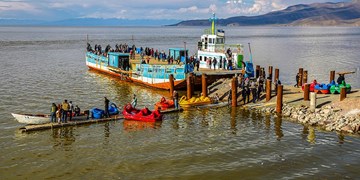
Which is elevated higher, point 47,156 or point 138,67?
point 138,67

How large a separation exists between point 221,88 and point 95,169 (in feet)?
70.1

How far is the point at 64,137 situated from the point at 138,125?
5.47m

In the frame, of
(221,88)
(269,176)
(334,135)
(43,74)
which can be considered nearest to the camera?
(269,176)

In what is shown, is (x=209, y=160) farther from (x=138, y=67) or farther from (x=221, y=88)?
(x=138, y=67)

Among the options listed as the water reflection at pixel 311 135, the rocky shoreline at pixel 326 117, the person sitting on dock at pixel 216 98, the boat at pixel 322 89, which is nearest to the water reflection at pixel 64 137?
the person sitting on dock at pixel 216 98

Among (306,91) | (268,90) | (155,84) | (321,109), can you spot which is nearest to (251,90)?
(268,90)

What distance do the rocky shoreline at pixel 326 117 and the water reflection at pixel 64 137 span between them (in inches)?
620

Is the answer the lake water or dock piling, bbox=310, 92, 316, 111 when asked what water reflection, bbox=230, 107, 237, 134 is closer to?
the lake water

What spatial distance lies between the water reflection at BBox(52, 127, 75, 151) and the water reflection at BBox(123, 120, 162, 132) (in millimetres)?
3899

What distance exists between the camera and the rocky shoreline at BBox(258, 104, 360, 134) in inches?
1045

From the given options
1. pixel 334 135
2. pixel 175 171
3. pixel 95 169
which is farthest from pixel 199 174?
pixel 334 135

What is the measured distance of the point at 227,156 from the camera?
22812mm

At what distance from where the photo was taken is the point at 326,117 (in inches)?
1118

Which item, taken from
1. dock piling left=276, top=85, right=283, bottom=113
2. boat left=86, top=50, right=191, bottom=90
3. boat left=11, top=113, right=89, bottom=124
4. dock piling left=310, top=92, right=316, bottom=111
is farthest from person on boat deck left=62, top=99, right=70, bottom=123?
dock piling left=310, top=92, right=316, bottom=111
